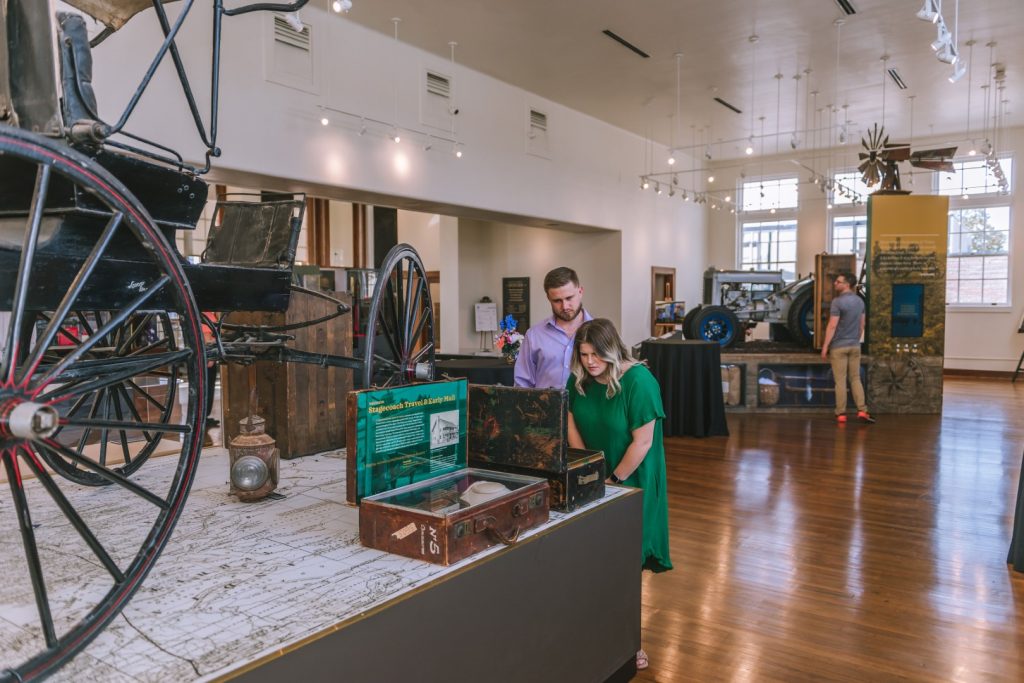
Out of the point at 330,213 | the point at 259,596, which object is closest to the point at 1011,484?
the point at 259,596

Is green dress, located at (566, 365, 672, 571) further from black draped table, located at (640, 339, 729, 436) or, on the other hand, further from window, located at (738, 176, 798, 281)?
window, located at (738, 176, 798, 281)

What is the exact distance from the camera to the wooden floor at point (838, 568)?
294 cm

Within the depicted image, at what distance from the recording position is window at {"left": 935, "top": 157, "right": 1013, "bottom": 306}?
13.0m

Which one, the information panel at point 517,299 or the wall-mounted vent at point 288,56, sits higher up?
the wall-mounted vent at point 288,56

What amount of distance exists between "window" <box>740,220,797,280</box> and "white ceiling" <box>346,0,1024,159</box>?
9.57 feet

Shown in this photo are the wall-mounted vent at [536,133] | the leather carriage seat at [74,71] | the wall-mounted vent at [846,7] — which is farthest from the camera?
the wall-mounted vent at [536,133]

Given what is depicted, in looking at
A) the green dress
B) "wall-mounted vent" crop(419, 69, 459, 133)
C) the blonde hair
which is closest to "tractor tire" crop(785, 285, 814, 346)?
"wall-mounted vent" crop(419, 69, 459, 133)

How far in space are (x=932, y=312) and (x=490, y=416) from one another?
28.6ft

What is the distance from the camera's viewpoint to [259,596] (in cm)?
165

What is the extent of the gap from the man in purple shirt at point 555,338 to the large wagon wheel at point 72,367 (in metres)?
1.98

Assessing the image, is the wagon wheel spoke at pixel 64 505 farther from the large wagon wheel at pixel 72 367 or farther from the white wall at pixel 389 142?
the white wall at pixel 389 142

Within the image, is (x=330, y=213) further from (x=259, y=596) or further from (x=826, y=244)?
(x=259, y=596)

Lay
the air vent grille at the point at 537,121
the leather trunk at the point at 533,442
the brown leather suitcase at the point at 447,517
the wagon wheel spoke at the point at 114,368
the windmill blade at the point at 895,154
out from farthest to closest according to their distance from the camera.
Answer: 1. the air vent grille at the point at 537,121
2. the windmill blade at the point at 895,154
3. the leather trunk at the point at 533,442
4. the brown leather suitcase at the point at 447,517
5. the wagon wheel spoke at the point at 114,368

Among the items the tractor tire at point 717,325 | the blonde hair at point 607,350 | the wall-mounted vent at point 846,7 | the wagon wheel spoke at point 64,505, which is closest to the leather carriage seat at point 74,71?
the wagon wheel spoke at point 64,505
